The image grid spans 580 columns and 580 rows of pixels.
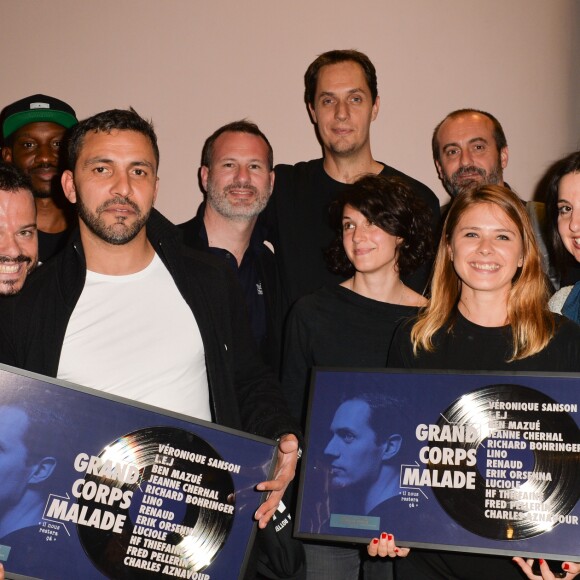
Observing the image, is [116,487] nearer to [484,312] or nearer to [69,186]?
[69,186]

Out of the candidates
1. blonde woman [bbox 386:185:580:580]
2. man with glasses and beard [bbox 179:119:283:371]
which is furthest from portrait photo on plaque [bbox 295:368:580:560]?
man with glasses and beard [bbox 179:119:283:371]

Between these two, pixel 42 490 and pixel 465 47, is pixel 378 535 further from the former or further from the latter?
pixel 465 47

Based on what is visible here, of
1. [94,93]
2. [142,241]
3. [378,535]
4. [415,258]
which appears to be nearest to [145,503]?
[378,535]

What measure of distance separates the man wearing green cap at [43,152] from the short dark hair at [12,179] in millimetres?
1096

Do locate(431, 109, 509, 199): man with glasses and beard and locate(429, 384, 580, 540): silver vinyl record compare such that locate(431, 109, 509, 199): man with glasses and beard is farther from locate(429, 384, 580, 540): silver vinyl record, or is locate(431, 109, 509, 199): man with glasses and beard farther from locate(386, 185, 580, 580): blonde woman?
locate(429, 384, 580, 540): silver vinyl record

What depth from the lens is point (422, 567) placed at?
271cm

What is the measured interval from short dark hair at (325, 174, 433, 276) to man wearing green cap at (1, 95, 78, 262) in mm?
1440

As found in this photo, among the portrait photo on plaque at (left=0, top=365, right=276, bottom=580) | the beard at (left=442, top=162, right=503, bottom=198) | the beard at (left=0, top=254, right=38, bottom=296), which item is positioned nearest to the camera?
the portrait photo on plaque at (left=0, top=365, right=276, bottom=580)

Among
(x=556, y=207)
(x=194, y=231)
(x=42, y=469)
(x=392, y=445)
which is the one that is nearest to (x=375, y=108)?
(x=194, y=231)

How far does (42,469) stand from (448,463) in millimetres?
1316

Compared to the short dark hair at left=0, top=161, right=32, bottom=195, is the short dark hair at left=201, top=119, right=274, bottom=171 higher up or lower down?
higher up

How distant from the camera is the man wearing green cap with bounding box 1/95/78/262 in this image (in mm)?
3967

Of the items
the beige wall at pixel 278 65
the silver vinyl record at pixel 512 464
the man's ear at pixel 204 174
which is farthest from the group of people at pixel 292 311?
the beige wall at pixel 278 65

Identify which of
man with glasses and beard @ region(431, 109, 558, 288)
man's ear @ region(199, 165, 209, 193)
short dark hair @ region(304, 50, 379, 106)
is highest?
short dark hair @ region(304, 50, 379, 106)
